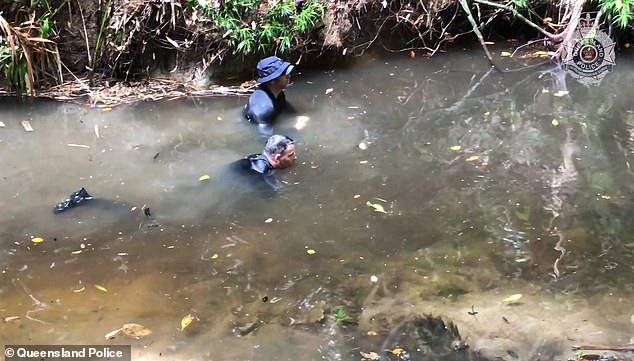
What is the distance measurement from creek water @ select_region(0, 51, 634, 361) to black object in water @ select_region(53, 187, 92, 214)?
79 mm

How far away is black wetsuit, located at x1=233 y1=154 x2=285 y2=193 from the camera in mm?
5035

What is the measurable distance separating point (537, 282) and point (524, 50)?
534 centimetres

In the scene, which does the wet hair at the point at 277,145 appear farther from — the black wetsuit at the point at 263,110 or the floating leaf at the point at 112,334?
the floating leaf at the point at 112,334

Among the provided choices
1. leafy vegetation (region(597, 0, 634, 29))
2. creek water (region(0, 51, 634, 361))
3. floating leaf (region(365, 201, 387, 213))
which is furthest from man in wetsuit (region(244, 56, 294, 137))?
leafy vegetation (region(597, 0, 634, 29))

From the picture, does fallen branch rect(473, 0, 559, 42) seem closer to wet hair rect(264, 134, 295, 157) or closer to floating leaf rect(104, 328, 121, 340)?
wet hair rect(264, 134, 295, 157)

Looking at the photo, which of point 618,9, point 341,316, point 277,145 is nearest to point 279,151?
point 277,145

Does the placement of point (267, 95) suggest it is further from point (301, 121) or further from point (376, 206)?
point (376, 206)

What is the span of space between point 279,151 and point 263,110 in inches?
41.0

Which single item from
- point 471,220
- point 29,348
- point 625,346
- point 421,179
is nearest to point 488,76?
point 421,179

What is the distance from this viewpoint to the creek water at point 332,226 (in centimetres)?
340

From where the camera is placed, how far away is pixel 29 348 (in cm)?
325

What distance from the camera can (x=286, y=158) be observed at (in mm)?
5172

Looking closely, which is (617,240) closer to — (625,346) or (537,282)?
(537,282)

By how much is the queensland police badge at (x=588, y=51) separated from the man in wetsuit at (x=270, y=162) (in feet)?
13.8
